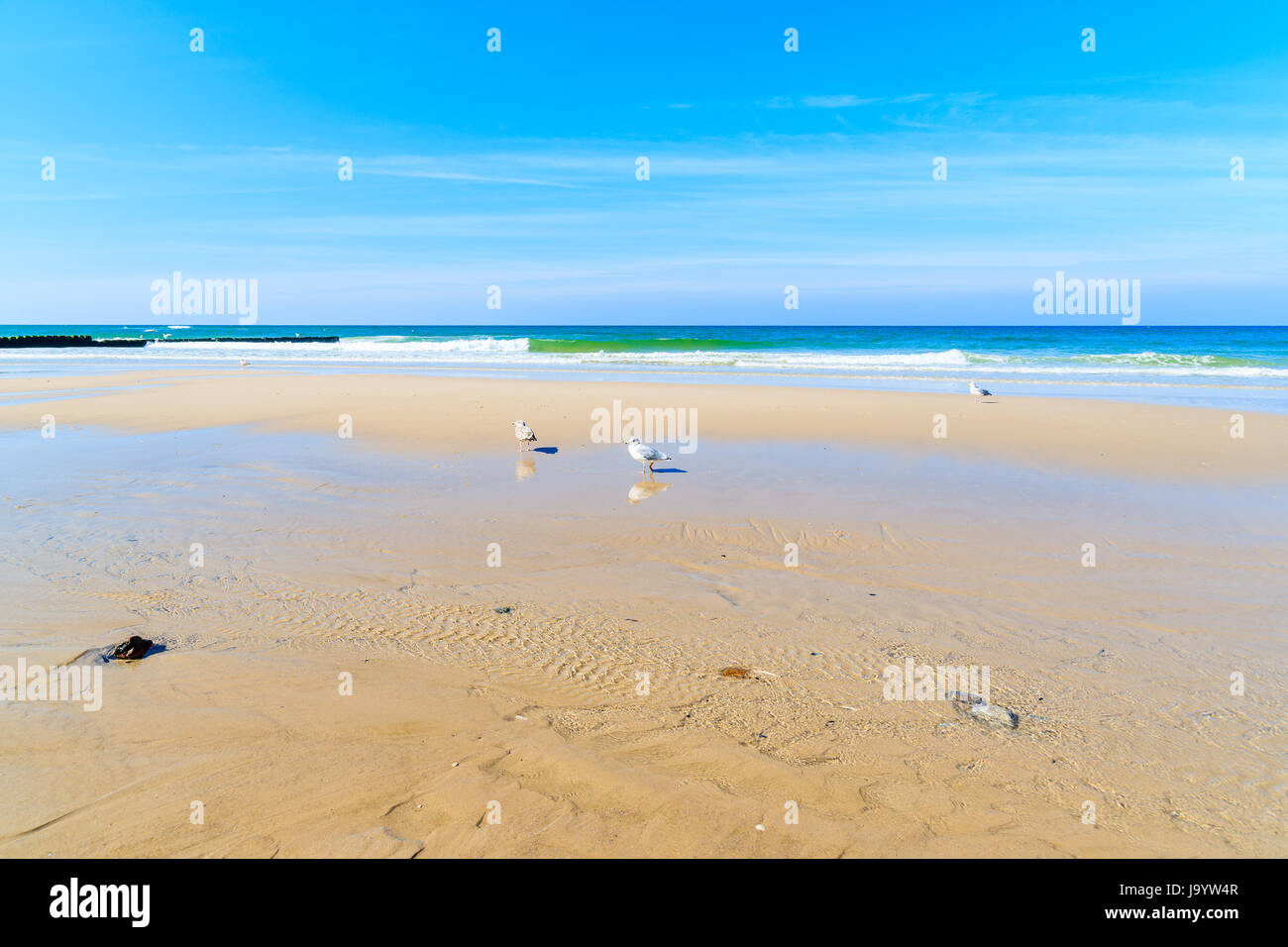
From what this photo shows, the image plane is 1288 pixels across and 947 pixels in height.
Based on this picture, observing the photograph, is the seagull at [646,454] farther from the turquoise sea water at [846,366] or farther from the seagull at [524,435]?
the turquoise sea water at [846,366]

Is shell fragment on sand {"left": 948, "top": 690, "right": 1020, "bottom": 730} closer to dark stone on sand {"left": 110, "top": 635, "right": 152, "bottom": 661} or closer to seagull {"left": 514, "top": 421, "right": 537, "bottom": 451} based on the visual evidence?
dark stone on sand {"left": 110, "top": 635, "right": 152, "bottom": 661}

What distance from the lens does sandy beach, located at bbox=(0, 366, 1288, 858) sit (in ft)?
9.62

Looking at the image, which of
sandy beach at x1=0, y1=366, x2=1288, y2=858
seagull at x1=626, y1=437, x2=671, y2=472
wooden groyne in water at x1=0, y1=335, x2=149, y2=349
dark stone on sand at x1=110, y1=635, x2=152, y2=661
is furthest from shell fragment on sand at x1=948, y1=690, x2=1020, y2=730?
wooden groyne in water at x1=0, y1=335, x2=149, y2=349

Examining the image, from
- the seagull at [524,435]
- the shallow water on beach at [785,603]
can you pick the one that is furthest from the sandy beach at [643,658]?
the seagull at [524,435]

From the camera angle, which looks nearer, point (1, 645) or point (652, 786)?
point (652, 786)

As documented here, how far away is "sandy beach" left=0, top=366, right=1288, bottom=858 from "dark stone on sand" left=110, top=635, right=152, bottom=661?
0.12 meters

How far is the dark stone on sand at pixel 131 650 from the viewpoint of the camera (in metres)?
4.21

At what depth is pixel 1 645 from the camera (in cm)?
433

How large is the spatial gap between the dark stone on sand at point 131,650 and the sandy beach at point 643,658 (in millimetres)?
119

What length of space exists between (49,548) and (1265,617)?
9.50 metres
